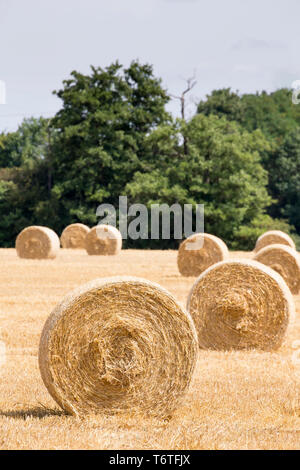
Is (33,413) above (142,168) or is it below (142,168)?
below

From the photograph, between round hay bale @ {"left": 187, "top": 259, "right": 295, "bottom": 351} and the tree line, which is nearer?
round hay bale @ {"left": 187, "top": 259, "right": 295, "bottom": 351}

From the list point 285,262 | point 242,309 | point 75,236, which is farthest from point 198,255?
point 75,236

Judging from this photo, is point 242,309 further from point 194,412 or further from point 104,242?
point 104,242

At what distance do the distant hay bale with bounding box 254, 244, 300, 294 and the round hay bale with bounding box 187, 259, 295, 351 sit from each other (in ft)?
18.4

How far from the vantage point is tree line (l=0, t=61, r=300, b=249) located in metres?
36.2

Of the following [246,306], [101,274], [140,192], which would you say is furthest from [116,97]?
[246,306]

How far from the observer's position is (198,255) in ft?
63.9

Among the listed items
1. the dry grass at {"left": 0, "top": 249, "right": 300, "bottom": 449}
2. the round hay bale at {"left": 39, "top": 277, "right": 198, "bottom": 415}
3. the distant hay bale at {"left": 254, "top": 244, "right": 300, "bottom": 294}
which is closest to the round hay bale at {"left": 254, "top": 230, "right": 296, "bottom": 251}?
the distant hay bale at {"left": 254, "top": 244, "right": 300, "bottom": 294}

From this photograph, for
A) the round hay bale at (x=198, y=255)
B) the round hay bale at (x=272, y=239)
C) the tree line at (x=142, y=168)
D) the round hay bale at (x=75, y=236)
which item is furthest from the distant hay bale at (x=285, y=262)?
the tree line at (x=142, y=168)

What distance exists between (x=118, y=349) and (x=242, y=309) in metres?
4.00

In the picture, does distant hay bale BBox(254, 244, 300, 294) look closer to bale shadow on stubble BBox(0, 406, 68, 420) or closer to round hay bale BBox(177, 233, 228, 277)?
round hay bale BBox(177, 233, 228, 277)

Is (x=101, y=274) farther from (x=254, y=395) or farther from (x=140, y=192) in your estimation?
(x=140, y=192)

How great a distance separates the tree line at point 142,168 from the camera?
36219mm

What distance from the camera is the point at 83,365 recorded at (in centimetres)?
610
